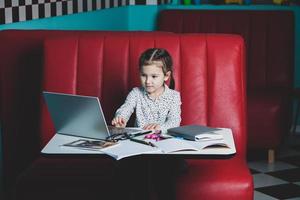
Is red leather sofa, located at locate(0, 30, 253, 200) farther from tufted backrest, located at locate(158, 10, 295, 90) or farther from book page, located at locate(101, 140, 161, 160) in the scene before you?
tufted backrest, located at locate(158, 10, 295, 90)

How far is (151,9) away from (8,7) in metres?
2.48

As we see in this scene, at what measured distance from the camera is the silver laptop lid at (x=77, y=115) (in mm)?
3162

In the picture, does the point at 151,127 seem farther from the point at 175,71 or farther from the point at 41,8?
the point at 41,8

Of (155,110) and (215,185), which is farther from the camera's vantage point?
(155,110)

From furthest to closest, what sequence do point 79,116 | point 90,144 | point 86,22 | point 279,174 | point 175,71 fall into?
point 86,22, point 279,174, point 175,71, point 79,116, point 90,144

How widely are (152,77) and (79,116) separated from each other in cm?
54

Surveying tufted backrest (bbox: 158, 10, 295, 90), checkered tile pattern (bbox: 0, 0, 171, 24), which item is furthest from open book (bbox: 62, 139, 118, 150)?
tufted backrest (bbox: 158, 10, 295, 90)

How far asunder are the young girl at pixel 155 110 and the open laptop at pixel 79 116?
19cm

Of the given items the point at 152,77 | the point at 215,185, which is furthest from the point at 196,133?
the point at 152,77

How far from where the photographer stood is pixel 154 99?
3.75 meters

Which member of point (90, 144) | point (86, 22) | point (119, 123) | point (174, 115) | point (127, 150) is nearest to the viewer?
point (127, 150)

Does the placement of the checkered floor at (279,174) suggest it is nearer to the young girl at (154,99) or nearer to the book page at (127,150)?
the young girl at (154,99)

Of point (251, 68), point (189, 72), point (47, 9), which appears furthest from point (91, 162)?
point (251, 68)

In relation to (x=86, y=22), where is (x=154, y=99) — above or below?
below
